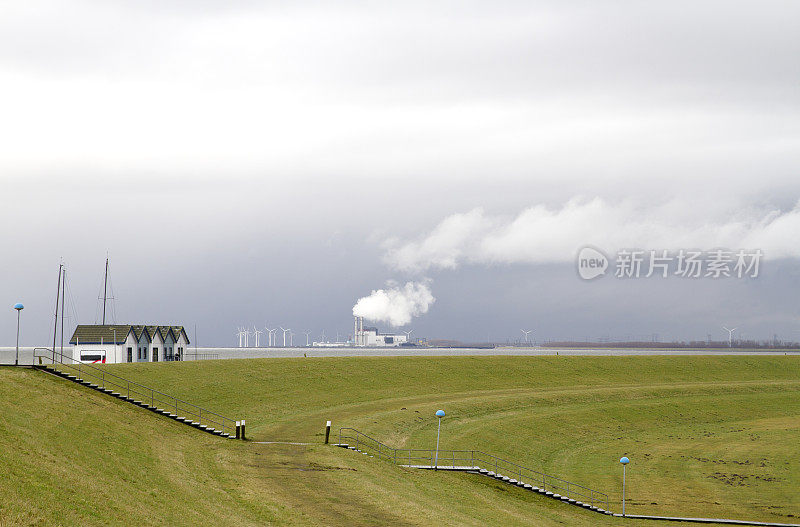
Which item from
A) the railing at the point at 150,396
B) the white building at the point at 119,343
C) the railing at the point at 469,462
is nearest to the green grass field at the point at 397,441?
the railing at the point at 469,462

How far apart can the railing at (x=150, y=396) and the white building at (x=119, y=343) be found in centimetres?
2832

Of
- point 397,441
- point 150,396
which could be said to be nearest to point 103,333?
point 150,396

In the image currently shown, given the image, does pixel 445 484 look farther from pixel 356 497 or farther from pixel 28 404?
pixel 28 404

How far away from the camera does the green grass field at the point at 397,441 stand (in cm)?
3706

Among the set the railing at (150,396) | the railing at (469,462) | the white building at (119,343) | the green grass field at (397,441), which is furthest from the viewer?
the white building at (119,343)

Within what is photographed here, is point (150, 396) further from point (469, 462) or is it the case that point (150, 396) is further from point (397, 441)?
point (469, 462)

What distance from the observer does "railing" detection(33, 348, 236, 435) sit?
63.7m

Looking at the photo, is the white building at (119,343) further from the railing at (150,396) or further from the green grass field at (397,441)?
Result: the railing at (150,396)

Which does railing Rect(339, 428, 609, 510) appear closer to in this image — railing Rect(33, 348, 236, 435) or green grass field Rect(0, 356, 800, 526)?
green grass field Rect(0, 356, 800, 526)

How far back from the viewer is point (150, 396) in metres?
68.8

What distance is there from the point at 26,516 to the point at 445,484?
28.0 meters

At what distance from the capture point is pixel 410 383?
3703 inches

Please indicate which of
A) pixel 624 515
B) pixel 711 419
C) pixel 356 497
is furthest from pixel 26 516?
pixel 711 419

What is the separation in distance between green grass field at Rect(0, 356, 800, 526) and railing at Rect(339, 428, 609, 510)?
7.15ft
